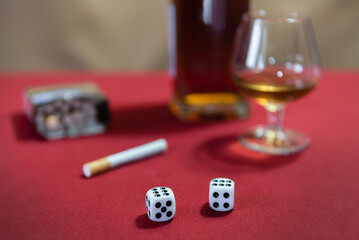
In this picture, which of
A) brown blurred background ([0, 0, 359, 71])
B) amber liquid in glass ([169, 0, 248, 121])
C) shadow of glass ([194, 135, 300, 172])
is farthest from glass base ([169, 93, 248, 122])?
brown blurred background ([0, 0, 359, 71])

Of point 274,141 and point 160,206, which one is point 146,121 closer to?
point 274,141

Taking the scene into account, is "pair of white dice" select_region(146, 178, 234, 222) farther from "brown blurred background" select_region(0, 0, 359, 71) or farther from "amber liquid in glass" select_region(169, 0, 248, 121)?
"brown blurred background" select_region(0, 0, 359, 71)

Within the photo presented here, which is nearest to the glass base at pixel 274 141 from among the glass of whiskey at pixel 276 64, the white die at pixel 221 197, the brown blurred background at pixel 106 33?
the glass of whiskey at pixel 276 64

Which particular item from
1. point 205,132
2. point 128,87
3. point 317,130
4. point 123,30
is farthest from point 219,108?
point 123,30

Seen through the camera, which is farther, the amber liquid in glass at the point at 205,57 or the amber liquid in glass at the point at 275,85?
the amber liquid in glass at the point at 205,57

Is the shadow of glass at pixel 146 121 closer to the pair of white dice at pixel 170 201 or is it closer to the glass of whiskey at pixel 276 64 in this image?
the glass of whiskey at pixel 276 64

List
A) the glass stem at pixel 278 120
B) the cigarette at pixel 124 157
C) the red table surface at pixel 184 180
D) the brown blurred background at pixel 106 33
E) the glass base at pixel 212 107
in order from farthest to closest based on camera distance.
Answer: the brown blurred background at pixel 106 33 → the glass base at pixel 212 107 → the glass stem at pixel 278 120 → the cigarette at pixel 124 157 → the red table surface at pixel 184 180

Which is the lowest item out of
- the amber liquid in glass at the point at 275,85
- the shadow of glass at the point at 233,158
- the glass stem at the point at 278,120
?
the shadow of glass at the point at 233,158

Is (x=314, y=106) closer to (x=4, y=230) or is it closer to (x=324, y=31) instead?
(x=4, y=230)
